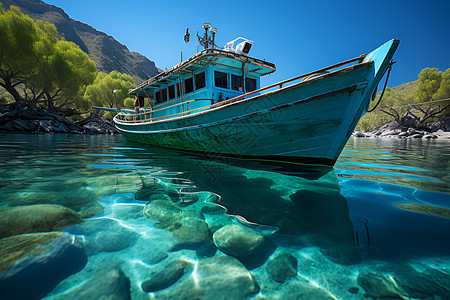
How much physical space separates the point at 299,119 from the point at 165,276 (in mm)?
3750

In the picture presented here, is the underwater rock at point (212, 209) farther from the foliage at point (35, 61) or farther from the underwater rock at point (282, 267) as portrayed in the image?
the foliage at point (35, 61)

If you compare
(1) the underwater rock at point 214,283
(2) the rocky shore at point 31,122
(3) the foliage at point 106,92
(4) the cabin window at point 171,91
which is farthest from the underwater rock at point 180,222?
(3) the foliage at point 106,92

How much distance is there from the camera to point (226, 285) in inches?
47.6

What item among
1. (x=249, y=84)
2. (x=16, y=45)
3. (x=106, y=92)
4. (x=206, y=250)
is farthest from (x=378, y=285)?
(x=106, y=92)

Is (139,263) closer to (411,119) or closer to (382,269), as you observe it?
(382,269)

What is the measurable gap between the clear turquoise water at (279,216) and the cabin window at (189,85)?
5041 millimetres

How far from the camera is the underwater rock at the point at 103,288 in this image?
3.55 ft

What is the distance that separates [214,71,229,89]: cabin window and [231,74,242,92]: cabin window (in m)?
0.28

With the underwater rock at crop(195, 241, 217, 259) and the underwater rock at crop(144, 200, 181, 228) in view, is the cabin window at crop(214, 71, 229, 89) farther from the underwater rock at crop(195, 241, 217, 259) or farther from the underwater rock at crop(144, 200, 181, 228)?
the underwater rock at crop(195, 241, 217, 259)

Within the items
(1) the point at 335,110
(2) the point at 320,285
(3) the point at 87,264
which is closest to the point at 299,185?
(1) the point at 335,110

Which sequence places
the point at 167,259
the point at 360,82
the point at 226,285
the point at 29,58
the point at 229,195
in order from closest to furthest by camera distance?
the point at 226,285 < the point at 167,259 < the point at 229,195 < the point at 360,82 < the point at 29,58

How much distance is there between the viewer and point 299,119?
403 centimetres

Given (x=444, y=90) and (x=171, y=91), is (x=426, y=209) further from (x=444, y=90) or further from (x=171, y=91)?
(x=444, y=90)

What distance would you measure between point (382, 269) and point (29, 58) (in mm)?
32608
